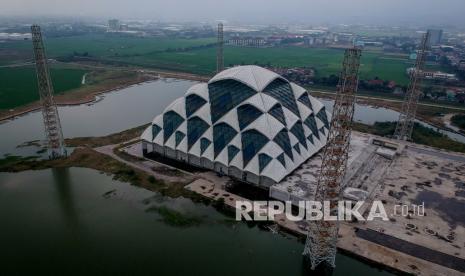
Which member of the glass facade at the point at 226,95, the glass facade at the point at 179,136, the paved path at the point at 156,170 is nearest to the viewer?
the paved path at the point at 156,170

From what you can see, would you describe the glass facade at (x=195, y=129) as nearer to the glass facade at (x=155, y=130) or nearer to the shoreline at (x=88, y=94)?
the glass facade at (x=155, y=130)

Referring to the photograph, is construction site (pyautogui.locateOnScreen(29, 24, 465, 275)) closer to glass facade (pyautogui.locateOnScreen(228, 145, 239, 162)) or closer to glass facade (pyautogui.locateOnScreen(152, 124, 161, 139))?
glass facade (pyautogui.locateOnScreen(228, 145, 239, 162))

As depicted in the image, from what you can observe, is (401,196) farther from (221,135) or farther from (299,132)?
(221,135)

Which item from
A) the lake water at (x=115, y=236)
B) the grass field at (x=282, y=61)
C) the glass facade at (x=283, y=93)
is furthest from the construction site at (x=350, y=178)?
the grass field at (x=282, y=61)

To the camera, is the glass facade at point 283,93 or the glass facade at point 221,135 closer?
the glass facade at point 221,135

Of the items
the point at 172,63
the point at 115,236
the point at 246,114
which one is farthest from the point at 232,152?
the point at 172,63

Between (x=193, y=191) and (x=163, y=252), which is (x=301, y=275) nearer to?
(x=163, y=252)

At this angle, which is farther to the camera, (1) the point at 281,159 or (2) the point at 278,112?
(2) the point at 278,112
